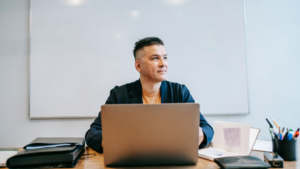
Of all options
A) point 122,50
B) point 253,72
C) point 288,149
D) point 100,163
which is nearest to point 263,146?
point 288,149

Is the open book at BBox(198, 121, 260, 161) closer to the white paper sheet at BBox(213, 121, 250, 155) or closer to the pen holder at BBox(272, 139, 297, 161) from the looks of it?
the white paper sheet at BBox(213, 121, 250, 155)

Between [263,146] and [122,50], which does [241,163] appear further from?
[122,50]

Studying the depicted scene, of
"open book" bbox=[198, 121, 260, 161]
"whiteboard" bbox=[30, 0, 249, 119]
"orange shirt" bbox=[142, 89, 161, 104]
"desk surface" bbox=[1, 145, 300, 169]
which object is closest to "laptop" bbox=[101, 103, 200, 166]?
"desk surface" bbox=[1, 145, 300, 169]

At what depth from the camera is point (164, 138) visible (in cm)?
72

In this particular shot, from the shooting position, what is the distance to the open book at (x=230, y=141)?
91 centimetres

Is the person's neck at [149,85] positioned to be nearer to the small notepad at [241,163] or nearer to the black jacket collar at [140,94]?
the black jacket collar at [140,94]

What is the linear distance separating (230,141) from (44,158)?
0.78 m

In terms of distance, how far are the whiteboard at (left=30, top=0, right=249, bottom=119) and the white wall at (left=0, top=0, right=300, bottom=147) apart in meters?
0.09

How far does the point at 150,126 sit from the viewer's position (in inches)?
28.1

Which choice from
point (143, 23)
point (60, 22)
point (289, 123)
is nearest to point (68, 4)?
point (60, 22)

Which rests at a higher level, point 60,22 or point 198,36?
point 60,22

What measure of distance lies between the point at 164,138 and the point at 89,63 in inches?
61.0

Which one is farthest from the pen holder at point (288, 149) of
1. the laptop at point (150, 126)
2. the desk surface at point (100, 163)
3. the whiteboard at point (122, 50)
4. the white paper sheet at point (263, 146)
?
the whiteboard at point (122, 50)

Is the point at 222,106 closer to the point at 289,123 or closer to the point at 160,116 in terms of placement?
the point at 289,123
